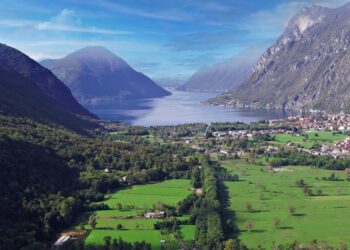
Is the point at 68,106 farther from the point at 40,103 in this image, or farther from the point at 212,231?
the point at 212,231

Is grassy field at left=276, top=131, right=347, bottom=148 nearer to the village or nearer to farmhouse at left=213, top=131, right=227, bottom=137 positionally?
the village

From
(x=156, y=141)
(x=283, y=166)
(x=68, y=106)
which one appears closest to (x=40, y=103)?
(x=156, y=141)

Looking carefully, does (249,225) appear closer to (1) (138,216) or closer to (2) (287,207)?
(2) (287,207)

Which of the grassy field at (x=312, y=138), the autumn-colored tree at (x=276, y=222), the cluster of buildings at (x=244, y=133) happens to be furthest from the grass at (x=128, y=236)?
the cluster of buildings at (x=244, y=133)

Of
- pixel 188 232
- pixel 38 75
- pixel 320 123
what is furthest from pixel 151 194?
pixel 38 75

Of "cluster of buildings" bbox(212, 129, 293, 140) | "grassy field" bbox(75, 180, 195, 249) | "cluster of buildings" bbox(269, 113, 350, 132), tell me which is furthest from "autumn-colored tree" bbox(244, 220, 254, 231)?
"cluster of buildings" bbox(269, 113, 350, 132)

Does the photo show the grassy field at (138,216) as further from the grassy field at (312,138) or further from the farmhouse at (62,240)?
the grassy field at (312,138)

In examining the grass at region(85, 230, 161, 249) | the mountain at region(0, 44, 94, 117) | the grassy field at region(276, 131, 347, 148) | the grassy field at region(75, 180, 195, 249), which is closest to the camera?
the grass at region(85, 230, 161, 249)
